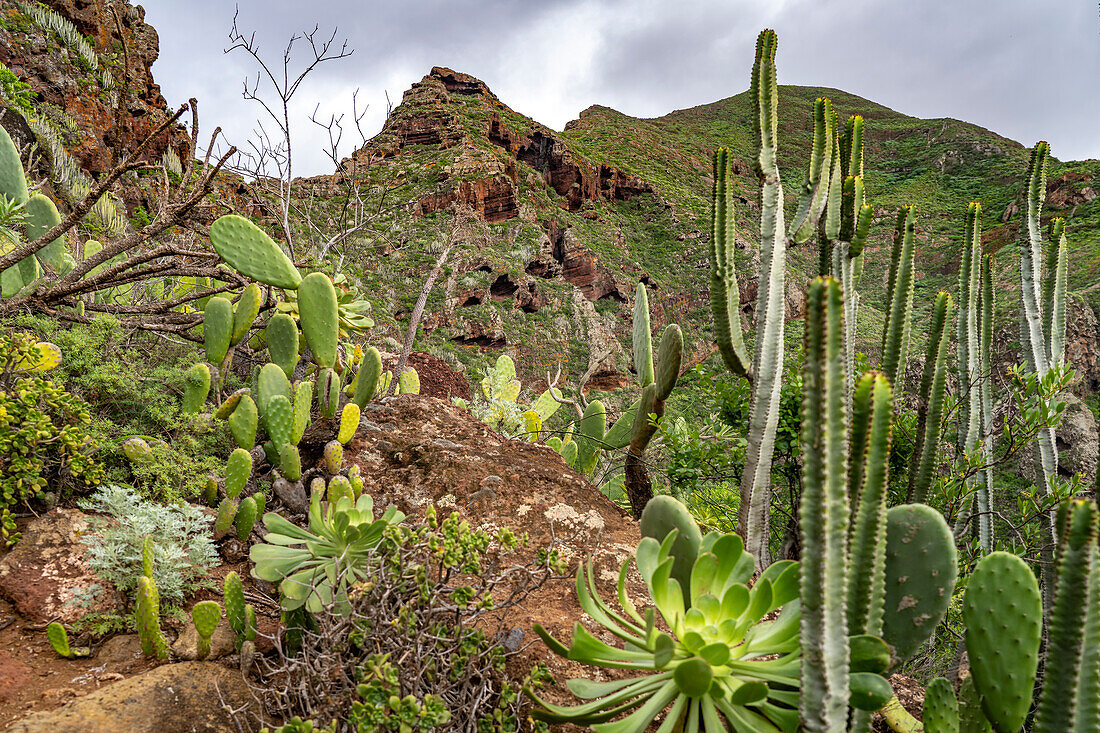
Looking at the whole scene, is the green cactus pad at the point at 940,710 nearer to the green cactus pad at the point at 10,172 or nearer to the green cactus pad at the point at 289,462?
the green cactus pad at the point at 289,462

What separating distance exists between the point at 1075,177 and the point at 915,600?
35956mm

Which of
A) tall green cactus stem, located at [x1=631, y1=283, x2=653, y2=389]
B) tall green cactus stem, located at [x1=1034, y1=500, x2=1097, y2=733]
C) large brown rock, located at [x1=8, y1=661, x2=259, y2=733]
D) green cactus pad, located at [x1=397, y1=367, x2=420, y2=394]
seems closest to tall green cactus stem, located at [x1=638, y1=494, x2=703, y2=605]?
tall green cactus stem, located at [x1=1034, y1=500, x2=1097, y2=733]

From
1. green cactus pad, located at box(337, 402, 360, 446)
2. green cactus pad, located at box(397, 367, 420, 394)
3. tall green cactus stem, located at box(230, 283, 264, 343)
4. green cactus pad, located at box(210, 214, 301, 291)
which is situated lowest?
green cactus pad, located at box(337, 402, 360, 446)

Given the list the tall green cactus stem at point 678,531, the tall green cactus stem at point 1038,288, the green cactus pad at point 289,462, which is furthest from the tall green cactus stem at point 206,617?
the tall green cactus stem at point 1038,288

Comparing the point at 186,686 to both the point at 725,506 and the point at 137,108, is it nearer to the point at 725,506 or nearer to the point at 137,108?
the point at 725,506

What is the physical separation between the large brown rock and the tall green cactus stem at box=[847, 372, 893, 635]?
143 centimetres

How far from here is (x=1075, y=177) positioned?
2594 cm

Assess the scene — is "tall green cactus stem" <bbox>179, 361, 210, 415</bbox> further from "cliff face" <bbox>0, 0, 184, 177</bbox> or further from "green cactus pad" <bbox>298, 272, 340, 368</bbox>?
"cliff face" <bbox>0, 0, 184, 177</bbox>

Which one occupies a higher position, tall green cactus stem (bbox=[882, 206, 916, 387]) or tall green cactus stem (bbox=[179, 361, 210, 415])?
tall green cactus stem (bbox=[882, 206, 916, 387])

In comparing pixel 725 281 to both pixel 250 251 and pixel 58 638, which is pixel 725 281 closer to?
pixel 250 251

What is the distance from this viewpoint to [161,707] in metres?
1.44

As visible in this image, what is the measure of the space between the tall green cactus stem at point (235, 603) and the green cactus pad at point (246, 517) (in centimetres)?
59

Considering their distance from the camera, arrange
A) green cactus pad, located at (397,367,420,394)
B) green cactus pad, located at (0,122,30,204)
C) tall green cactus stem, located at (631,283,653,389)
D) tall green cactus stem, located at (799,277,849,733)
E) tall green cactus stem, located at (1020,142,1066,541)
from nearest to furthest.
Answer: tall green cactus stem, located at (799,277,849,733) < green cactus pad, located at (0,122,30,204) < tall green cactus stem, located at (1020,142,1066,541) < tall green cactus stem, located at (631,283,653,389) < green cactus pad, located at (397,367,420,394)

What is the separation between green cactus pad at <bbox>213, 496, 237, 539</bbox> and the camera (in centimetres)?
226
